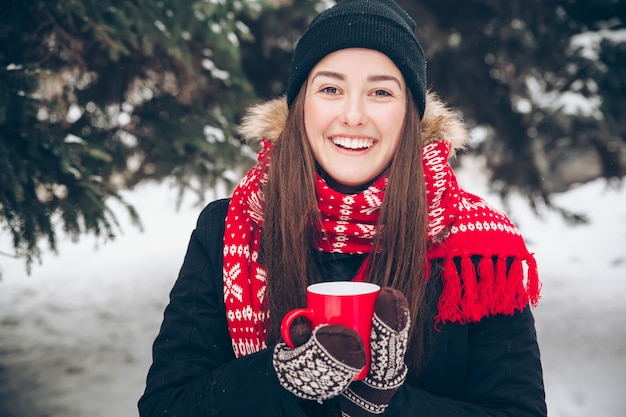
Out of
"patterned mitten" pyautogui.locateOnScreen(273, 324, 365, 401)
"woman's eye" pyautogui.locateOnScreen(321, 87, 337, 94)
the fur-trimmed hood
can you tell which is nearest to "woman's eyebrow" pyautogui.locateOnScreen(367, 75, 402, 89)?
"woman's eye" pyautogui.locateOnScreen(321, 87, 337, 94)

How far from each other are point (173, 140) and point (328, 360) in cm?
268

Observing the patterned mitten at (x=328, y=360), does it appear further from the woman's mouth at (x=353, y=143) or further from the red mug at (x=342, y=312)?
the woman's mouth at (x=353, y=143)

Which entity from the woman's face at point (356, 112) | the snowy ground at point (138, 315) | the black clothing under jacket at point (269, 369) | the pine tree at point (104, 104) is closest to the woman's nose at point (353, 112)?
the woman's face at point (356, 112)

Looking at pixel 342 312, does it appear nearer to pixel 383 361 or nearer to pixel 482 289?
pixel 383 361

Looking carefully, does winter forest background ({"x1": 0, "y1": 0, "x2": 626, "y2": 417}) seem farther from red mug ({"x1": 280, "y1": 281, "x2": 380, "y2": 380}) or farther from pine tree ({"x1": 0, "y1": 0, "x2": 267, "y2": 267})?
red mug ({"x1": 280, "y1": 281, "x2": 380, "y2": 380})

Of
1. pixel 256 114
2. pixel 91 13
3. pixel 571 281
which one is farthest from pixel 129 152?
pixel 571 281

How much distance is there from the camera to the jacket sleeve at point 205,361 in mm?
1405

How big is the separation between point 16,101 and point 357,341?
6.75 feet

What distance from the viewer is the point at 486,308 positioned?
1616 mm

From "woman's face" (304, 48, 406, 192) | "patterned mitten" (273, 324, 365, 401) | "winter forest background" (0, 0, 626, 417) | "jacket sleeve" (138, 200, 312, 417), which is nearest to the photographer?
"patterned mitten" (273, 324, 365, 401)

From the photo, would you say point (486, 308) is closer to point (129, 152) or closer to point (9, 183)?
point (9, 183)

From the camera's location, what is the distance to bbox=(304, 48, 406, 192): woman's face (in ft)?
5.65

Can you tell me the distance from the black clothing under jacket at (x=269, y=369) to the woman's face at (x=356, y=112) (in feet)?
1.02

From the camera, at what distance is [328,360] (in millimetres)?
1201
